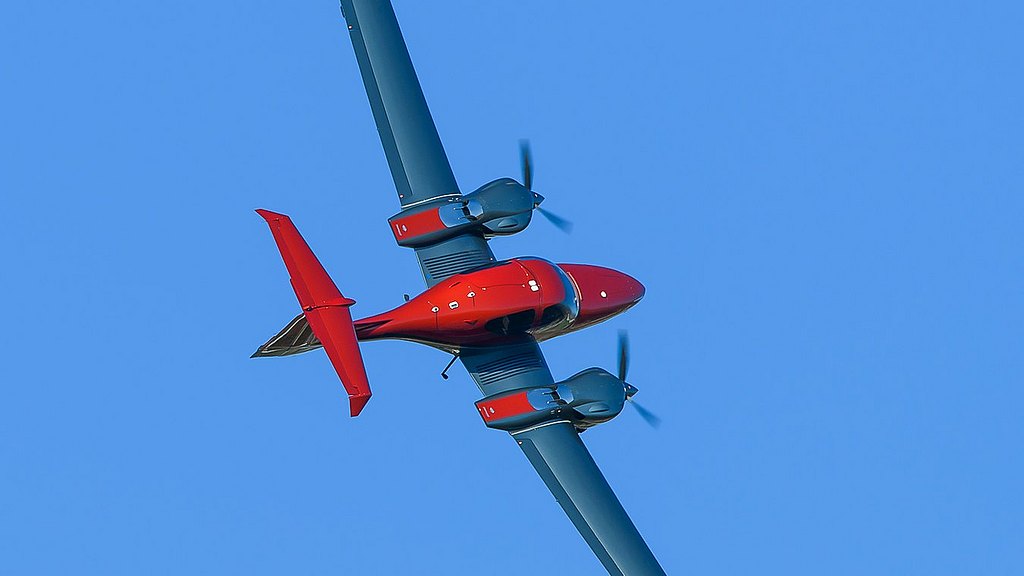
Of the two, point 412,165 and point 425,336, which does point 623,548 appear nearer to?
point 425,336

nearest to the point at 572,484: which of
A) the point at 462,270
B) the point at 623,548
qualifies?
the point at 623,548

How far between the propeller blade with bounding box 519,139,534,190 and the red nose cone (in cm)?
250

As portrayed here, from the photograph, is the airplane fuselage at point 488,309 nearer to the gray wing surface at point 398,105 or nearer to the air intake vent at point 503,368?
the air intake vent at point 503,368

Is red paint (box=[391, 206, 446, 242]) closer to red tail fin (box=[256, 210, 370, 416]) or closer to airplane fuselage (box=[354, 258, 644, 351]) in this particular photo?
airplane fuselage (box=[354, 258, 644, 351])

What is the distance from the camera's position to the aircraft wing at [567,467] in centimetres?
5556

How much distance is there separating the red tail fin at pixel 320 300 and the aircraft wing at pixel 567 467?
4.93 m

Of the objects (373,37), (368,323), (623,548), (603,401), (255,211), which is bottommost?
(623,548)

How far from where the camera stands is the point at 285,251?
5444 cm

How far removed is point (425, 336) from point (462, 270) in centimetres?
249

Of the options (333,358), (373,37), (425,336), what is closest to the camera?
(333,358)

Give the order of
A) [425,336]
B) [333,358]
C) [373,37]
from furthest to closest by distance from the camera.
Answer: [373,37]
[425,336]
[333,358]

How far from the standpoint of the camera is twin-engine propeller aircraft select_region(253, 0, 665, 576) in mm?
55312

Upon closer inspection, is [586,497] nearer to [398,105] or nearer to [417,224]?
[417,224]

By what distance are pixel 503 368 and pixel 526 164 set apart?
5865 millimetres
